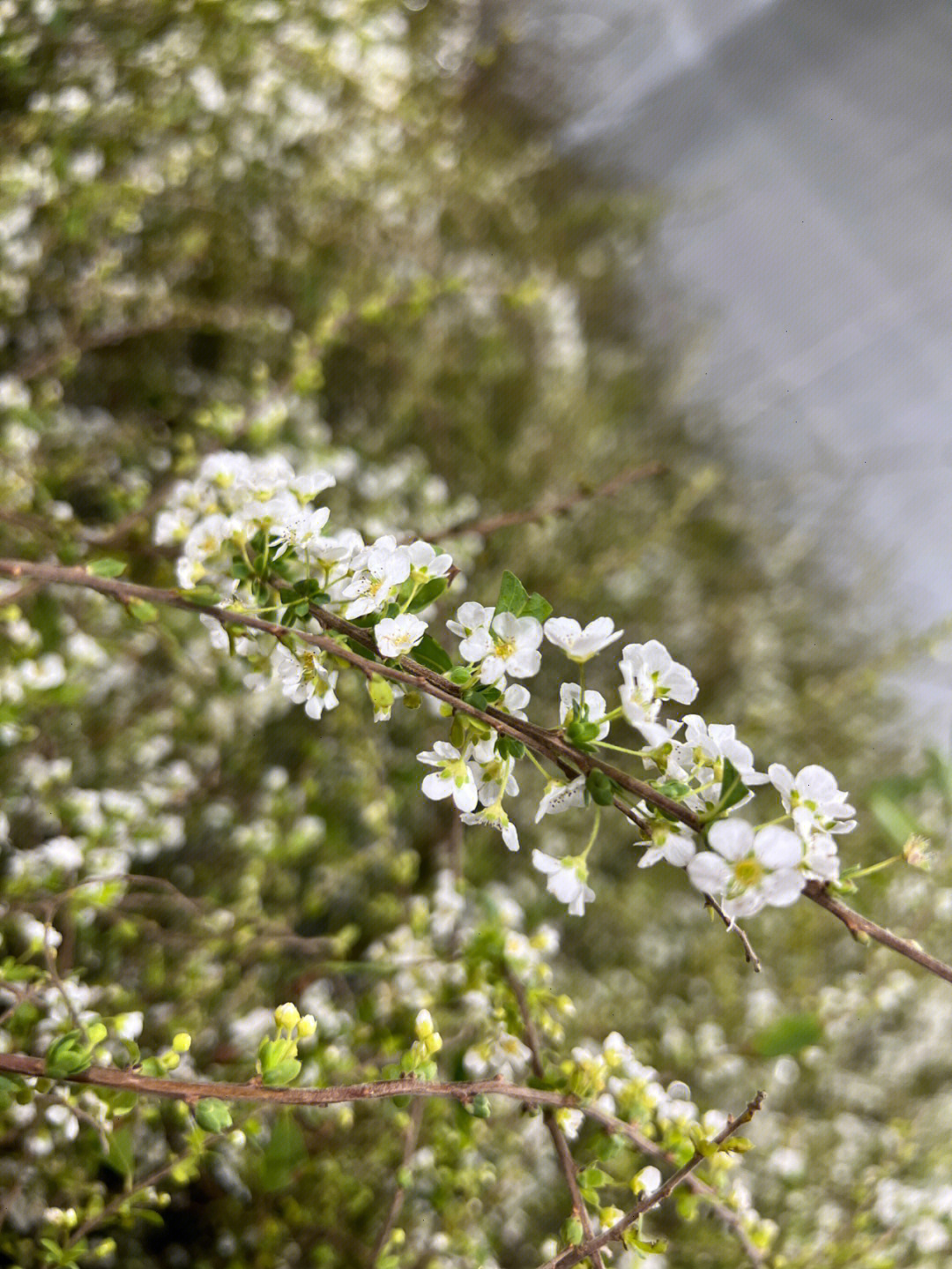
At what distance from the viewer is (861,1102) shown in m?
1.44

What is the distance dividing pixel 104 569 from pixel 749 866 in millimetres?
377

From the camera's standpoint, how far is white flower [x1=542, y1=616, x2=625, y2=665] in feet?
1.29

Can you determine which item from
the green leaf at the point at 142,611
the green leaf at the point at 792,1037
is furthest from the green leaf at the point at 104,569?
the green leaf at the point at 792,1037

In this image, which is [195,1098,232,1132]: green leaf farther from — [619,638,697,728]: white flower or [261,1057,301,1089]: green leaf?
[619,638,697,728]: white flower

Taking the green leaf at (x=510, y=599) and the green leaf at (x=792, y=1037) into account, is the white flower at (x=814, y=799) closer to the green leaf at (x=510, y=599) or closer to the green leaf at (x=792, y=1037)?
the green leaf at (x=510, y=599)

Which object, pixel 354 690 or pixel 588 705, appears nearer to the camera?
pixel 588 705

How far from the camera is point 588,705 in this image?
390 mm

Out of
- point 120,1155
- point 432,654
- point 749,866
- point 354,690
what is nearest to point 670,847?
point 749,866

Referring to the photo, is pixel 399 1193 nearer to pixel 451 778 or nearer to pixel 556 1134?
pixel 556 1134

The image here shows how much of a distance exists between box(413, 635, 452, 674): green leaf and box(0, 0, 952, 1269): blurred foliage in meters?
0.28

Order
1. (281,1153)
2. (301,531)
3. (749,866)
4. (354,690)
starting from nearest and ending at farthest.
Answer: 1. (749,866)
2. (301,531)
3. (281,1153)
4. (354,690)

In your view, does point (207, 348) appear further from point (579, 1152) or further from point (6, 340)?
point (579, 1152)

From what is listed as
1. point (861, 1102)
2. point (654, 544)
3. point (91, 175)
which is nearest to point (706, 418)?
point (654, 544)

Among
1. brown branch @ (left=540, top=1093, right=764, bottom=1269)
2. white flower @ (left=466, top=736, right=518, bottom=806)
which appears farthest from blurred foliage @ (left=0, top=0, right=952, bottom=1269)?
white flower @ (left=466, top=736, right=518, bottom=806)
